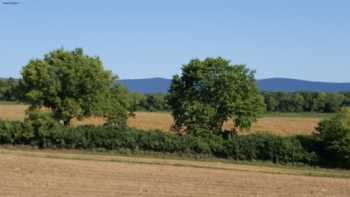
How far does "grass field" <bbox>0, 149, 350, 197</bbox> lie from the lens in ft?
93.1

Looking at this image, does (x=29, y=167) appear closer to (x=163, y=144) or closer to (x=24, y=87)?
(x=163, y=144)

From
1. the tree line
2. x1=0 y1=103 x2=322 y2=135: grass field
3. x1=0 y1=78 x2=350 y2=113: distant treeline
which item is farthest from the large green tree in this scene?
x1=0 y1=78 x2=350 y2=113: distant treeline

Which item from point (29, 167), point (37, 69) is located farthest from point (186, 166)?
point (37, 69)

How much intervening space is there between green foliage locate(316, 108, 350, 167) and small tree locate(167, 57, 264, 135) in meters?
9.16

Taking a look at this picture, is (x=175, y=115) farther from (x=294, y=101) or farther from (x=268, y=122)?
(x=294, y=101)

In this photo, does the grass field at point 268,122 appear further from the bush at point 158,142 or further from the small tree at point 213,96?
the bush at point 158,142

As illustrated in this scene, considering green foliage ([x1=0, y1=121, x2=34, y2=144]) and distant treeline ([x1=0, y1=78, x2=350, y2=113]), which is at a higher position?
distant treeline ([x1=0, y1=78, x2=350, y2=113])

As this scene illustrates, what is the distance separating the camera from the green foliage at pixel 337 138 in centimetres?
5119

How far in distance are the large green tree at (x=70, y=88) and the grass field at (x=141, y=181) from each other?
53.4 ft

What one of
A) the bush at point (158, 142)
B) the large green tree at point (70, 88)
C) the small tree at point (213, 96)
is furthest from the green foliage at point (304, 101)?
the bush at point (158, 142)

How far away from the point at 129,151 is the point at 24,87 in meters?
16.3

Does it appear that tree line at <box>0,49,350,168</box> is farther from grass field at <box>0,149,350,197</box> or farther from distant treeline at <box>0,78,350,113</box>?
distant treeline at <box>0,78,350,113</box>

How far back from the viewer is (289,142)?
174 ft

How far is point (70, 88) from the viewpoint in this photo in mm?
63688
